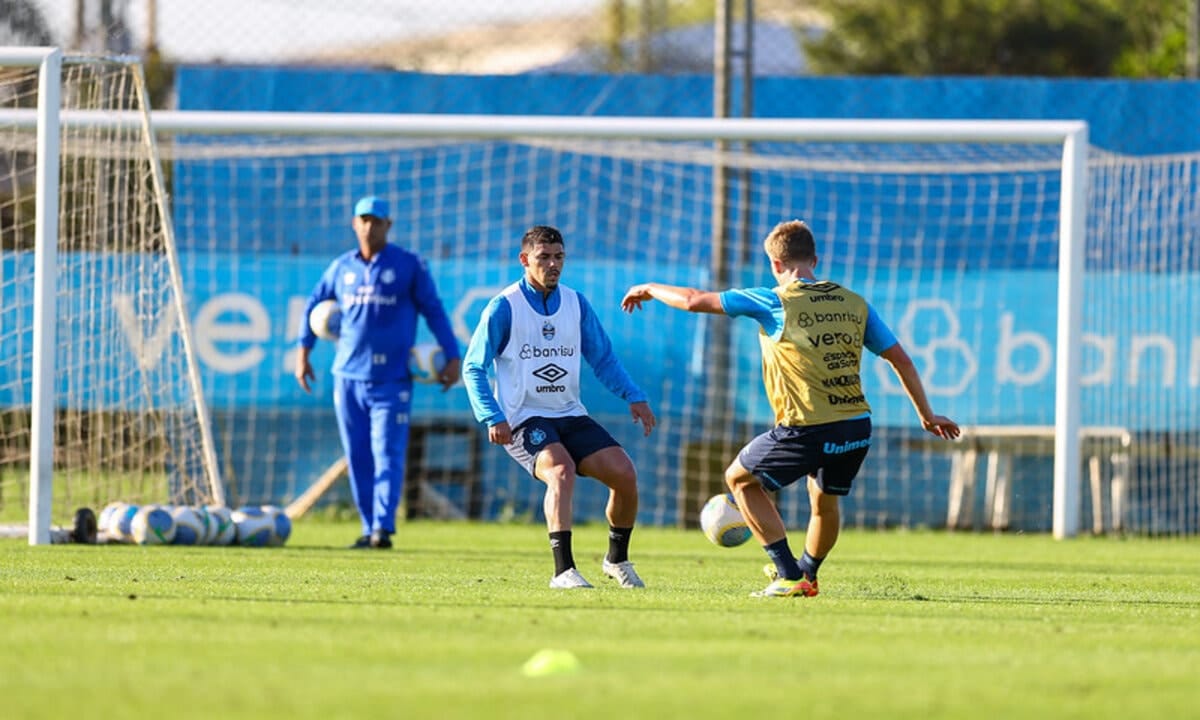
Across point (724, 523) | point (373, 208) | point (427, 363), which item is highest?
point (373, 208)

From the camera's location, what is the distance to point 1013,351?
1573cm

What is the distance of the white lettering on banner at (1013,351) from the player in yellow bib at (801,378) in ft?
24.4

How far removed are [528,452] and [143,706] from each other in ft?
13.7

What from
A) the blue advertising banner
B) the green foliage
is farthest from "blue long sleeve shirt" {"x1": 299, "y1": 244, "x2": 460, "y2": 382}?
the green foliage

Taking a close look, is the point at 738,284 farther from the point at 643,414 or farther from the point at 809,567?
the point at 809,567

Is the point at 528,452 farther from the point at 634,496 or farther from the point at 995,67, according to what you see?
the point at 995,67

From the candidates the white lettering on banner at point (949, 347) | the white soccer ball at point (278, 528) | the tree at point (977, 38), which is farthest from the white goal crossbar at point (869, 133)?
the tree at point (977, 38)

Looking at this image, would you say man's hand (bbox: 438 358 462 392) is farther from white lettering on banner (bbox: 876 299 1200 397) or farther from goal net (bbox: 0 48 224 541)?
white lettering on banner (bbox: 876 299 1200 397)

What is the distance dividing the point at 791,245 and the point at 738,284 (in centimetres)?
760

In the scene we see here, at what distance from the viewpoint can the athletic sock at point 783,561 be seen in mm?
8336

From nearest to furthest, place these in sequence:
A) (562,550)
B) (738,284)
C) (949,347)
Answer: (562,550) < (949,347) < (738,284)

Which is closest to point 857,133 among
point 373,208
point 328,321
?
point 373,208

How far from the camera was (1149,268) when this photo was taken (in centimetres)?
1605

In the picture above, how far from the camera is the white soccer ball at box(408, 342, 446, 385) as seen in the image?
12.8 metres
